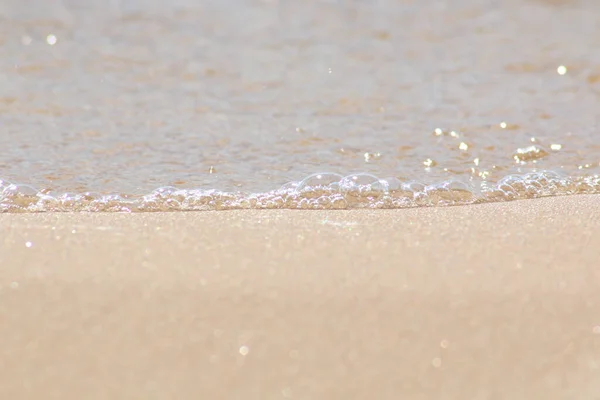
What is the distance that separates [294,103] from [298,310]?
125 cm

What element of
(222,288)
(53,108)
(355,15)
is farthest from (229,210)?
(355,15)

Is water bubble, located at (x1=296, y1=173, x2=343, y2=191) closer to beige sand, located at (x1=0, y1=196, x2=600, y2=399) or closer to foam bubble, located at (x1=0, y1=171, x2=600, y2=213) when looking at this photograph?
foam bubble, located at (x1=0, y1=171, x2=600, y2=213)

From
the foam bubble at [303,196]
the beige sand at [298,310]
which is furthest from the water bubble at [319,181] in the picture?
the beige sand at [298,310]

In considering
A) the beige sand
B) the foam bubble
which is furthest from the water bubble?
the beige sand

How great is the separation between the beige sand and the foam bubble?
0.69 feet

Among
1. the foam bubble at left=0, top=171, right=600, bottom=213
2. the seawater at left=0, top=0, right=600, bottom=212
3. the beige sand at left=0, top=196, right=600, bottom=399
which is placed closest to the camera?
the beige sand at left=0, top=196, right=600, bottom=399

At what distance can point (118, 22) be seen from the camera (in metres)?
2.84

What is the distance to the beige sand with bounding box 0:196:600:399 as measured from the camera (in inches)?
40.1

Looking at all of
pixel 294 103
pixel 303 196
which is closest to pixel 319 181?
pixel 303 196

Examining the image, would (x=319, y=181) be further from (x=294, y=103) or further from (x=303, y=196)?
(x=294, y=103)

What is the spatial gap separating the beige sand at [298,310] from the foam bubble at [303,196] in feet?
0.69

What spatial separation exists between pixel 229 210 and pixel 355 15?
4.79 feet

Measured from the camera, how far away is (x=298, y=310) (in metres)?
1.15

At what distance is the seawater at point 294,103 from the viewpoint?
181cm
